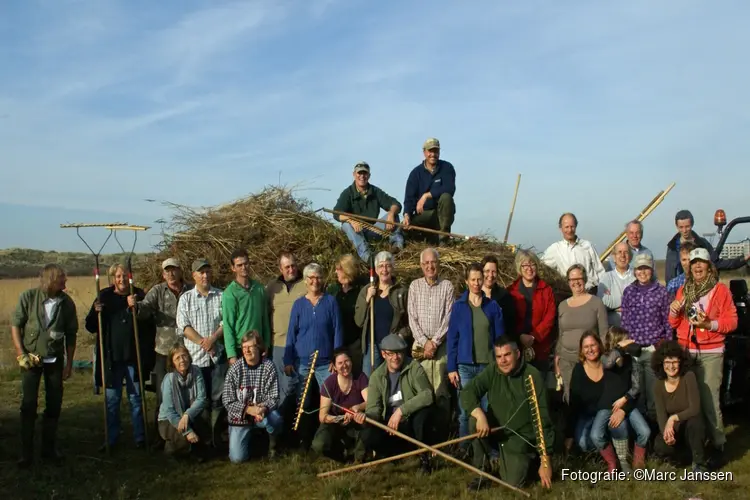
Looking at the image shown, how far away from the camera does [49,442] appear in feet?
22.6

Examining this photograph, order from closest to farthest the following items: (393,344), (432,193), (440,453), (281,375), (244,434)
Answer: (440,453) → (393,344) → (244,434) → (281,375) → (432,193)

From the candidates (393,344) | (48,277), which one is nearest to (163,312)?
(48,277)

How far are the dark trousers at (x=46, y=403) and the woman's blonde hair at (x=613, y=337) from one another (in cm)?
542

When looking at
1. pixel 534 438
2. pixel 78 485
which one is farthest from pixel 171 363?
pixel 534 438

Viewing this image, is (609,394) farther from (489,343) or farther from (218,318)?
(218,318)

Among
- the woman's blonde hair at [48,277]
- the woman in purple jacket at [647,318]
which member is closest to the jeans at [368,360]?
the woman in purple jacket at [647,318]

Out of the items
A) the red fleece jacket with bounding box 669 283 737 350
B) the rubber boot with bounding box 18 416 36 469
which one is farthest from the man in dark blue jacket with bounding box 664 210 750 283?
the rubber boot with bounding box 18 416 36 469

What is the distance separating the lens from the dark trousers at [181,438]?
6742 mm

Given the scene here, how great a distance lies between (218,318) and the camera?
7.23 m

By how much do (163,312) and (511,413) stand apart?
390 centimetres

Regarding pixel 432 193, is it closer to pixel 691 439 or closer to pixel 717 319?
pixel 717 319

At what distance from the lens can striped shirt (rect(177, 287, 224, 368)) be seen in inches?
281

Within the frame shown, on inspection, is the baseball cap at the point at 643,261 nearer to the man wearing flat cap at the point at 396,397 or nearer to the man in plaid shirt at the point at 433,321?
the man in plaid shirt at the point at 433,321

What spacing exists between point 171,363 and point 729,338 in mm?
6098
